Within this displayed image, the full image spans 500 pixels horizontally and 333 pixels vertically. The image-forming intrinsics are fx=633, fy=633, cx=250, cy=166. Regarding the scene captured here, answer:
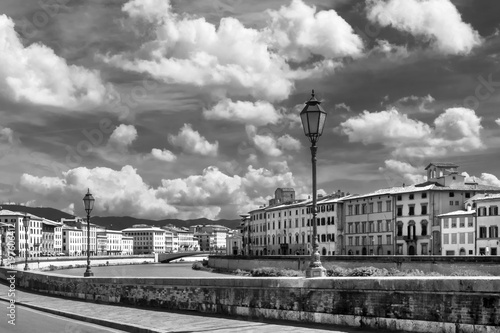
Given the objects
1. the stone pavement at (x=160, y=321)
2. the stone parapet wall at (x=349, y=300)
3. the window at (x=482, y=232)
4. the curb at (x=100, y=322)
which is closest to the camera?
the stone parapet wall at (x=349, y=300)

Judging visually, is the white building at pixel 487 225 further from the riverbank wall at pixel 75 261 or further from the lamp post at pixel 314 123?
the lamp post at pixel 314 123

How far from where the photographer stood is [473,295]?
1180cm

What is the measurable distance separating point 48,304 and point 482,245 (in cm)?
6668

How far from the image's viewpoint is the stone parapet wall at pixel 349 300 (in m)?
11.8

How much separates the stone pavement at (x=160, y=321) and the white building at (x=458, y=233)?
67213 millimetres

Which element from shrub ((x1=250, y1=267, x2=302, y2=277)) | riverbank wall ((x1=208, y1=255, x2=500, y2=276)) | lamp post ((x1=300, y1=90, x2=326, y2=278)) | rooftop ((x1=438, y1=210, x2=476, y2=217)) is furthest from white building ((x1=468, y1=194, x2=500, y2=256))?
lamp post ((x1=300, y1=90, x2=326, y2=278))

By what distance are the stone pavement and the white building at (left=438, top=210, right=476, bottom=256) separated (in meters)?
67.2

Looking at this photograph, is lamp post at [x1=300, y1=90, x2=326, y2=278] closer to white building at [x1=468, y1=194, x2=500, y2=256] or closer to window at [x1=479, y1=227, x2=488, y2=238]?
white building at [x1=468, y1=194, x2=500, y2=256]

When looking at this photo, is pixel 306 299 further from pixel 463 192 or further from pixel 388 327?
pixel 463 192

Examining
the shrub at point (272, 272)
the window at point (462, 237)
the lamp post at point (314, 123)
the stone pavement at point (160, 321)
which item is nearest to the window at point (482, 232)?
the window at point (462, 237)

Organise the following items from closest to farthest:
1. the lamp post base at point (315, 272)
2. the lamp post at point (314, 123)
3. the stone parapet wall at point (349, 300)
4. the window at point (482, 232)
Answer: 1. the stone parapet wall at point (349, 300)
2. the lamp post base at point (315, 272)
3. the lamp post at point (314, 123)
4. the window at point (482, 232)

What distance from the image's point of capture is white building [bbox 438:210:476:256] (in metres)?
82.1

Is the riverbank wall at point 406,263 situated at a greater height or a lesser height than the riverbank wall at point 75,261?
greater

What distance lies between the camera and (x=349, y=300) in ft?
46.9
